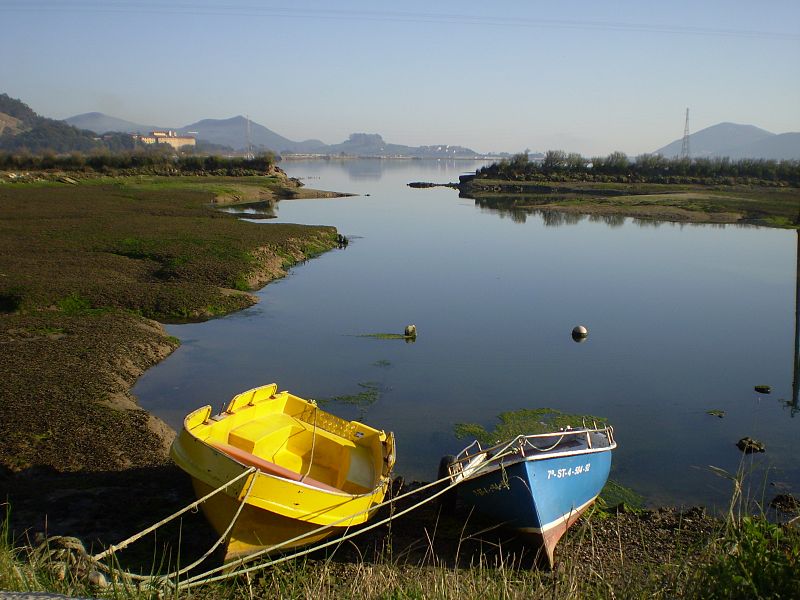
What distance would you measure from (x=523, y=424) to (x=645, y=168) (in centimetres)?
9077

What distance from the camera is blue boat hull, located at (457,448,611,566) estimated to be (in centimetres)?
960

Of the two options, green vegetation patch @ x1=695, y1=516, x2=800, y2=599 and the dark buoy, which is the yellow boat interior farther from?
the dark buoy

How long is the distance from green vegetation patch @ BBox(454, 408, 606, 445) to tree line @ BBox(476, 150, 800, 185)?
3258 inches

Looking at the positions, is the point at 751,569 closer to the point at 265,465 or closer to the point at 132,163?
the point at 265,465

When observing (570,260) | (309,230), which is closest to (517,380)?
(570,260)

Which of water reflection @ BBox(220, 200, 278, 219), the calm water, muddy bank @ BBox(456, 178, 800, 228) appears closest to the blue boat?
the calm water

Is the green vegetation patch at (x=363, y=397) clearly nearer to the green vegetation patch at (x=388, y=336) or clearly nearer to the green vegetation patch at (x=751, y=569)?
the green vegetation patch at (x=388, y=336)

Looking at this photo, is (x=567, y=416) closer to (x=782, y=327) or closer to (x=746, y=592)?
(x=746, y=592)

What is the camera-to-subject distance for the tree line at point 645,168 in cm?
8894

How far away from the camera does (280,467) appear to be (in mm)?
9953

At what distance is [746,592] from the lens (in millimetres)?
4992

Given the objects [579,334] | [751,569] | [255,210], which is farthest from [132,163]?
[751,569]

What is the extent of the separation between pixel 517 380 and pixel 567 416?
2491 millimetres

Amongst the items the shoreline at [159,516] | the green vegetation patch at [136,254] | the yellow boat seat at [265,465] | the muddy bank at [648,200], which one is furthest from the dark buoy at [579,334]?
the muddy bank at [648,200]
